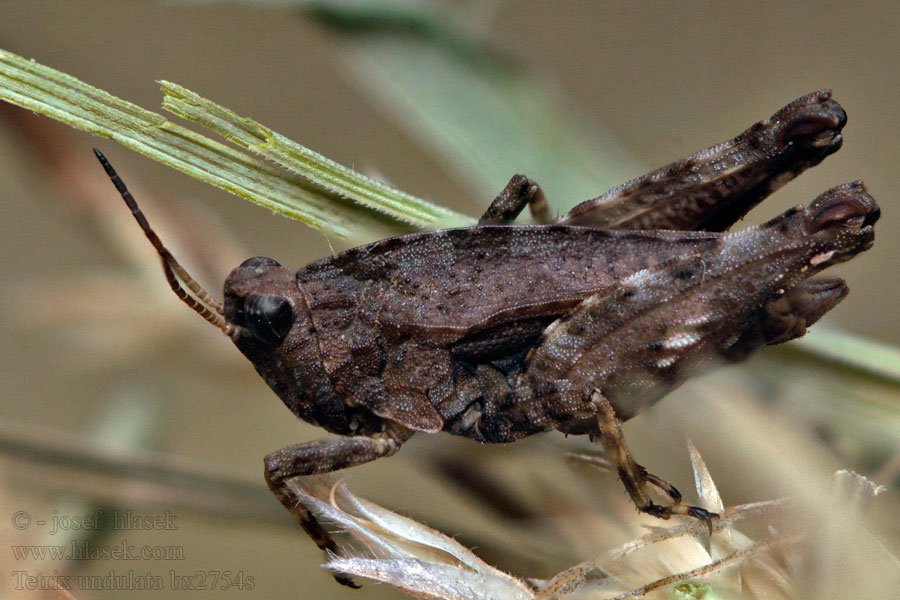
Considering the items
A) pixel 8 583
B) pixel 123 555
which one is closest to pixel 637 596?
pixel 8 583

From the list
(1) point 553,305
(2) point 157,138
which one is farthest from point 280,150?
(1) point 553,305

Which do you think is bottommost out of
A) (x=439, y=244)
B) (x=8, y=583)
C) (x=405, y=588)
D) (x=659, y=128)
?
(x=405, y=588)

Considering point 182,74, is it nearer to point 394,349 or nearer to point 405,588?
point 394,349

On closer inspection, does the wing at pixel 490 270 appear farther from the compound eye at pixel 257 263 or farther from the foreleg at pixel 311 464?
the foreleg at pixel 311 464

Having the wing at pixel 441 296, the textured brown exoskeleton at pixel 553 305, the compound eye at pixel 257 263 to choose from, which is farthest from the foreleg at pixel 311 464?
the compound eye at pixel 257 263

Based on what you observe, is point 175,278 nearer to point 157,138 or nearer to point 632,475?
point 157,138

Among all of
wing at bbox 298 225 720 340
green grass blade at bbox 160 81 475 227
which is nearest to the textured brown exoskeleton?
wing at bbox 298 225 720 340
